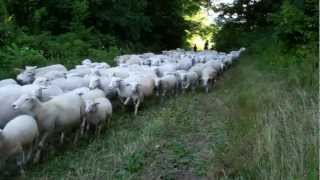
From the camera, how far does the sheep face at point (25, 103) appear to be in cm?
823

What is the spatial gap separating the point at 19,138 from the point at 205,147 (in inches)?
110

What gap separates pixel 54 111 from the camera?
28.7 ft

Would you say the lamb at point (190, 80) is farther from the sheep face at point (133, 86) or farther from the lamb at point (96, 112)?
the lamb at point (96, 112)

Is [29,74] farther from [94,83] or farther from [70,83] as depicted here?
[94,83]

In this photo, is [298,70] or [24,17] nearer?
[298,70]

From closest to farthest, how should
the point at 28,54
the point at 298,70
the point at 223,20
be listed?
the point at 298,70 < the point at 28,54 < the point at 223,20

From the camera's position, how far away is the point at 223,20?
43.1 m

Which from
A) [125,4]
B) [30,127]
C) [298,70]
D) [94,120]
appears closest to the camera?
[30,127]

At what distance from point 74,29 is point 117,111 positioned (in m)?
12.0

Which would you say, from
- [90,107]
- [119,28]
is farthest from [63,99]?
[119,28]

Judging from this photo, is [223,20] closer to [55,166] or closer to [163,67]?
[163,67]

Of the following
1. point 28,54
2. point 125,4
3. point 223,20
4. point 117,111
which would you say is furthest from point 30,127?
point 223,20

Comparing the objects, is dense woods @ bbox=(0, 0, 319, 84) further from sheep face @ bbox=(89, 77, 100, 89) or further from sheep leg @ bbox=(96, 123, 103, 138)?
sheep leg @ bbox=(96, 123, 103, 138)

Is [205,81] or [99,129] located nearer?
[99,129]
